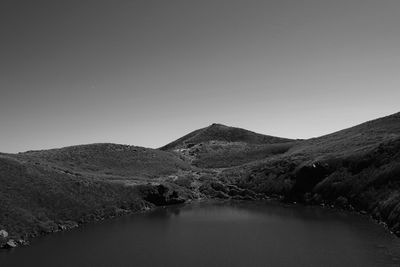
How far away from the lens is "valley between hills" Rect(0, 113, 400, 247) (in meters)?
74.3

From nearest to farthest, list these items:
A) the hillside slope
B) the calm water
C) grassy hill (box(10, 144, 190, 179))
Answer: the calm water, the hillside slope, grassy hill (box(10, 144, 190, 179))

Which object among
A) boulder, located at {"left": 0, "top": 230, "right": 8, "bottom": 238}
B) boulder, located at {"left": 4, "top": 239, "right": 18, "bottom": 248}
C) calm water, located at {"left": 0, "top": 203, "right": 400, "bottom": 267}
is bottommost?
calm water, located at {"left": 0, "top": 203, "right": 400, "bottom": 267}

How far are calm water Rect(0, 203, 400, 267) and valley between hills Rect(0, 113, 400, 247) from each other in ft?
17.9

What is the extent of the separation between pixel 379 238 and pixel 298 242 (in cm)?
1228

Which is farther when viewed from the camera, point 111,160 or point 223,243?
point 111,160

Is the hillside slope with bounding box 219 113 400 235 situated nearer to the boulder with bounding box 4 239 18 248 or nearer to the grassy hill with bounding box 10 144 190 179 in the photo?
the grassy hill with bounding box 10 144 190 179

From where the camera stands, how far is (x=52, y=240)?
6581 centimetres

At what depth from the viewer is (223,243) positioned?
→ 59.5 metres

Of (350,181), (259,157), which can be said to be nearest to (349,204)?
(350,181)

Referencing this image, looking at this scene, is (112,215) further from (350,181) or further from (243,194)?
(350,181)

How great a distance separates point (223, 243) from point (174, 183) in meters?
65.4

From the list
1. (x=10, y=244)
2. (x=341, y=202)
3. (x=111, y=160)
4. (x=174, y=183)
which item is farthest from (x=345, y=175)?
(x=111, y=160)

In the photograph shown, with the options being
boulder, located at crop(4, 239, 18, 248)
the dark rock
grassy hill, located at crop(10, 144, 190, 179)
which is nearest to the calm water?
boulder, located at crop(4, 239, 18, 248)

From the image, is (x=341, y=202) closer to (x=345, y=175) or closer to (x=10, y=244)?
(x=345, y=175)
